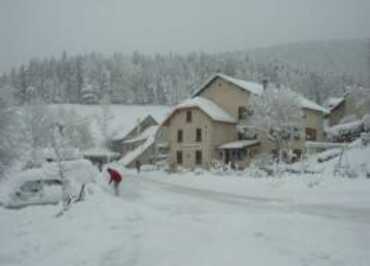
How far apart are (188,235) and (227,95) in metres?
39.9

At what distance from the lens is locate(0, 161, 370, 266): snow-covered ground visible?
9570mm

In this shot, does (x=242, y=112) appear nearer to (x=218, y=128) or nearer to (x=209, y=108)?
(x=218, y=128)

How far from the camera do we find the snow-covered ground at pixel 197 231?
9570mm

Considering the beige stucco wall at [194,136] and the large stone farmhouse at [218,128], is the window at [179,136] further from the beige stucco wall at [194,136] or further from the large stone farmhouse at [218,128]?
the beige stucco wall at [194,136]

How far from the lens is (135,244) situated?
11.1 metres

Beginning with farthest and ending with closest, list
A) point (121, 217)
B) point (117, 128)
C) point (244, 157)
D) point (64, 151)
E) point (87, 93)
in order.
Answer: point (87, 93) → point (117, 128) → point (244, 157) → point (64, 151) → point (121, 217)

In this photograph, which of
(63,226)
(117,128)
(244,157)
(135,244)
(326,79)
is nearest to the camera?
(135,244)

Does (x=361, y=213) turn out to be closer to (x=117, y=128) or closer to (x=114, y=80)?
(x=117, y=128)

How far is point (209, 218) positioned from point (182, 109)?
35.5 metres

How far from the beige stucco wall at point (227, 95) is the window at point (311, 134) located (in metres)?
8.18

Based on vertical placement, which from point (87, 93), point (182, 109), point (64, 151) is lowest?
point (64, 151)

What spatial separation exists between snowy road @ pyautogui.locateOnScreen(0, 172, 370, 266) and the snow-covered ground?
23 millimetres

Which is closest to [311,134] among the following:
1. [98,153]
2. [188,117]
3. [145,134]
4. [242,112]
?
[242,112]

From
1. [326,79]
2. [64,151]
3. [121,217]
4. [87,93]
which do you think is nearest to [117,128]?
[87,93]
